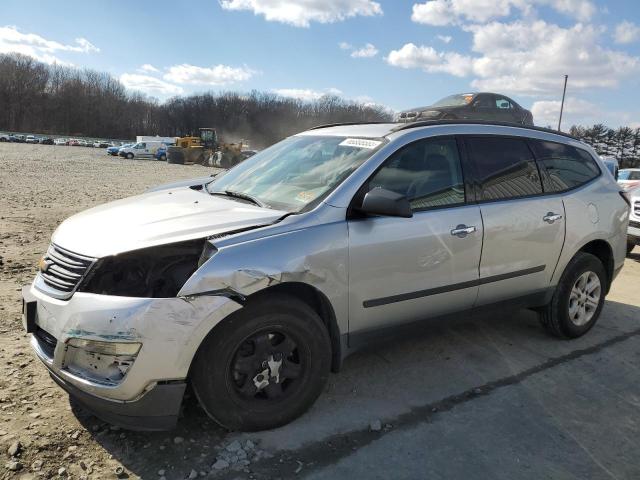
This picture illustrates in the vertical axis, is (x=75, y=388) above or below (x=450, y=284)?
below

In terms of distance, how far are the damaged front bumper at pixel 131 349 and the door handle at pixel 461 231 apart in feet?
5.46

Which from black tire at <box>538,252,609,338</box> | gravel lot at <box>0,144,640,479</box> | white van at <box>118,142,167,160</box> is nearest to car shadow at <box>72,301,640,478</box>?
gravel lot at <box>0,144,640,479</box>

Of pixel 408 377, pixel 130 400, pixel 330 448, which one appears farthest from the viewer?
pixel 408 377

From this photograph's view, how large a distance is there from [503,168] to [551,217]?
0.61 metres

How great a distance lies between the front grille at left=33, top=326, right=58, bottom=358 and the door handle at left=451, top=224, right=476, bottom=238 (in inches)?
102

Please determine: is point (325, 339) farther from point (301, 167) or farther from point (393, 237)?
point (301, 167)

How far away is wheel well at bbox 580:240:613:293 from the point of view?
4809 millimetres

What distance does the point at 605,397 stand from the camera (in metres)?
3.72

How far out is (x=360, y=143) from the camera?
3.66m

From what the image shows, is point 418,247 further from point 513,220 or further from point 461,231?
point 513,220

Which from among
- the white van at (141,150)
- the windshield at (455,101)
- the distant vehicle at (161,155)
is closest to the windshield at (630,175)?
the windshield at (455,101)

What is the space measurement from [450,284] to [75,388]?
2.46m

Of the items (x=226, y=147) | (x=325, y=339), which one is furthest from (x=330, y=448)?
(x=226, y=147)

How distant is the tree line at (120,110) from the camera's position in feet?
337
